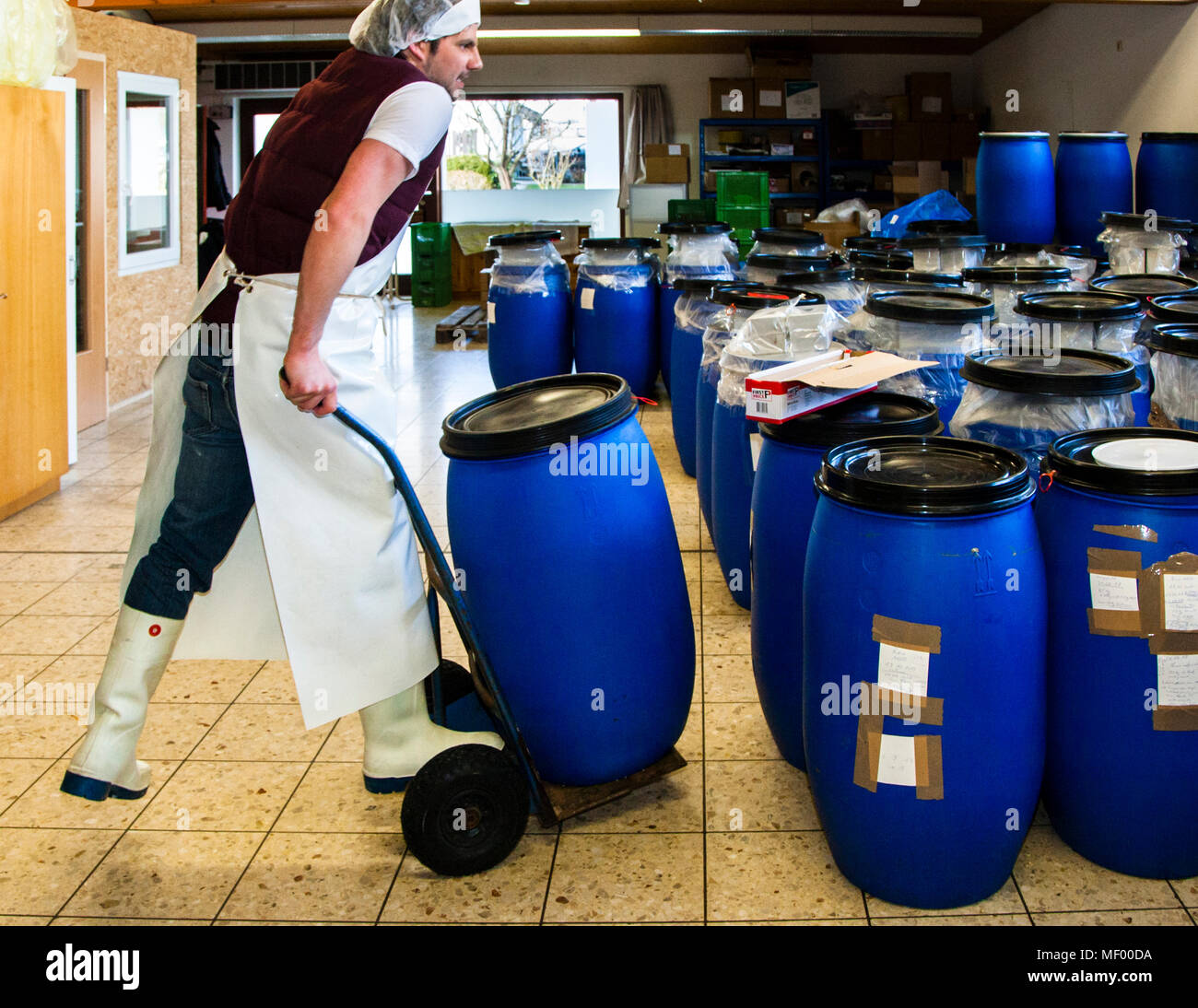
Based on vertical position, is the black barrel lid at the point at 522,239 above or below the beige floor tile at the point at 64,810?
above

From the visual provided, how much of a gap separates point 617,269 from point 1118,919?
4716 millimetres

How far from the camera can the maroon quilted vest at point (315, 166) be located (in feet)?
6.86

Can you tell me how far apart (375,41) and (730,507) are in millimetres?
1691

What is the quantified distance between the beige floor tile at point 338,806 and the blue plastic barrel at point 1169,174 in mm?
4514

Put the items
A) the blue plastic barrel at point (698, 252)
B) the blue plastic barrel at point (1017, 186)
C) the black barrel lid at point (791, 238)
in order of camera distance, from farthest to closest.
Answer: the blue plastic barrel at point (698, 252) → the black barrel lid at point (791, 238) → the blue plastic barrel at point (1017, 186)

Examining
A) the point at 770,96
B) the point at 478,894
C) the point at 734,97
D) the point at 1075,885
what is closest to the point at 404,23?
the point at 478,894

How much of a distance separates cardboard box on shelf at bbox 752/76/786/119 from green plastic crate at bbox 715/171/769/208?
8.09 ft

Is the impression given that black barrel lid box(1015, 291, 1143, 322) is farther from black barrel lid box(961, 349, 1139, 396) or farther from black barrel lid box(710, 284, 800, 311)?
black barrel lid box(710, 284, 800, 311)

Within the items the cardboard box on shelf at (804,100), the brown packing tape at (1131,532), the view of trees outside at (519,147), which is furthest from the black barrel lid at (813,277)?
the view of trees outside at (519,147)

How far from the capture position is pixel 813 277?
4164mm

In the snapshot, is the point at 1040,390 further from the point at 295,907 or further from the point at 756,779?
the point at 295,907

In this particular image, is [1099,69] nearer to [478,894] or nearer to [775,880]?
[775,880]

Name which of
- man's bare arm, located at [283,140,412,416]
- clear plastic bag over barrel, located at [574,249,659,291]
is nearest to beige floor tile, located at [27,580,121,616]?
man's bare arm, located at [283,140,412,416]

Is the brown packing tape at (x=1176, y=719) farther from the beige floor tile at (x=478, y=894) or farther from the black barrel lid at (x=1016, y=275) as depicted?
the black barrel lid at (x=1016, y=275)
